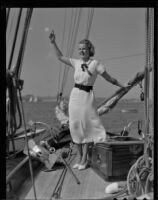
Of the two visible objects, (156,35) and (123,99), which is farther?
(123,99)

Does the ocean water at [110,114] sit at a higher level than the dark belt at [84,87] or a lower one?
lower

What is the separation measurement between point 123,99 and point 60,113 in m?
0.43

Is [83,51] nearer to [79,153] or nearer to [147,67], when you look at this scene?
[147,67]

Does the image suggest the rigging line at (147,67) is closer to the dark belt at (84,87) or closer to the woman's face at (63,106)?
the dark belt at (84,87)

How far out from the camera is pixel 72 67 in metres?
1.90

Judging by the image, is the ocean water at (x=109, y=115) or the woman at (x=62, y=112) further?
the woman at (x=62, y=112)

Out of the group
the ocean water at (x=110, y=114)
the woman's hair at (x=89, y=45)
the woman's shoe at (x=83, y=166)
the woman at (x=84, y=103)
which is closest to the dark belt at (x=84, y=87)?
the woman at (x=84, y=103)

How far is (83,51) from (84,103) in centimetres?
34

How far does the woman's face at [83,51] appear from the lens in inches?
72.6

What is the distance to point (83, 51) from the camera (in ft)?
6.15

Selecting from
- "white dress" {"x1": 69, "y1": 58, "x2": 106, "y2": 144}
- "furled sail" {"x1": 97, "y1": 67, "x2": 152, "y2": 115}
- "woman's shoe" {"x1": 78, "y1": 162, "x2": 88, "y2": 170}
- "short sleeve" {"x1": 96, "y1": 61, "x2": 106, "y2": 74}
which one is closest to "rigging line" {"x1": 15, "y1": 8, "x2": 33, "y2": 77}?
"white dress" {"x1": 69, "y1": 58, "x2": 106, "y2": 144}
